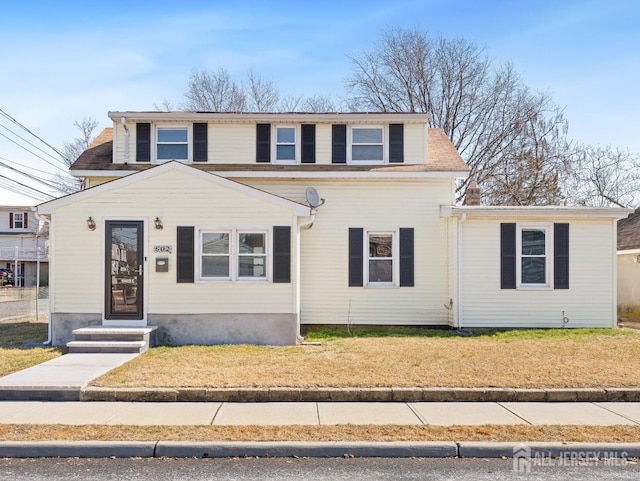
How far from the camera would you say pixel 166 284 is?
37.9 ft

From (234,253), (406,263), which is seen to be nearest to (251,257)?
(234,253)

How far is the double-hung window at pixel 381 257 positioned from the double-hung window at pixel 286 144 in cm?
300

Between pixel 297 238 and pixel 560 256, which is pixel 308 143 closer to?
pixel 297 238

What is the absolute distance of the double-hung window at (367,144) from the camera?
14602 millimetres

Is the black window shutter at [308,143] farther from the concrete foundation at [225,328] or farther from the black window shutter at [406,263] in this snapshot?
the concrete foundation at [225,328]

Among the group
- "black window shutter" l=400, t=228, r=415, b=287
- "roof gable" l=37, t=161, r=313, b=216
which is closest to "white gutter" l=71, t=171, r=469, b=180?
"black window shutter" l=400, t=228, r=415, b=287

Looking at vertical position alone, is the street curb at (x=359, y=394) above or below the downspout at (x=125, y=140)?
below

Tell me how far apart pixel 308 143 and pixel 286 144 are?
0.60m

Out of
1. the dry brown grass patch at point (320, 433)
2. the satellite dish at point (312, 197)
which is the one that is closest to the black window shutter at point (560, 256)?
the satellite dish at point (312, 197)

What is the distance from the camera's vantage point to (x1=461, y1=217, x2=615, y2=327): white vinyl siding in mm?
13492

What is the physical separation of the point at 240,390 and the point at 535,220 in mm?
9411

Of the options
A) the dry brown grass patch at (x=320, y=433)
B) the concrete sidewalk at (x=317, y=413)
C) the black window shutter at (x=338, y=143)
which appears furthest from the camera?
the black window shutter at (x=338, y=143)

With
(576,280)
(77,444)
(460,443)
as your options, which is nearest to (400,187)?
(576,280)

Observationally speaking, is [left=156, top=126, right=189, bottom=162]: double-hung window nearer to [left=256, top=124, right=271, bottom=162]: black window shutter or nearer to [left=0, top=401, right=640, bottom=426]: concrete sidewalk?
[left=256, top=124, right=271, bottom=162]: black window shutter
